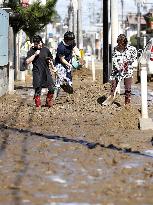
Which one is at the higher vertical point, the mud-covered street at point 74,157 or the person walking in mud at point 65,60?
the person walking in mud at point 65,60

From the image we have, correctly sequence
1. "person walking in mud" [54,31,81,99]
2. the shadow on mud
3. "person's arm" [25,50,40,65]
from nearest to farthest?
the shadow on mud → "person's arm" [25,50,40,65] → "person walking in mud" [54,31,81,99]

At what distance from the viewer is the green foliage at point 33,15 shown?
24.5m

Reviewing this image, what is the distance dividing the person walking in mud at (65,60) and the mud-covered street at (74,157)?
6.25 feet

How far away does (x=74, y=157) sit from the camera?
7.31m

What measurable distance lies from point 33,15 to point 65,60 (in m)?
12.1

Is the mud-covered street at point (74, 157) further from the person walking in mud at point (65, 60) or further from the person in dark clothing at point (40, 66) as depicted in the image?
the person walking in mud at point (65, 60)

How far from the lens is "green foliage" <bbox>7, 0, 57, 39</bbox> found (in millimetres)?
24516

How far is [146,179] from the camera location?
20.1ft

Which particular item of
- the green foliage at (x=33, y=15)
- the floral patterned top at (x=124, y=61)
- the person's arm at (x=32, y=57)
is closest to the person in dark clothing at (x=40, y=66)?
the person's arm at (x=32, y=57)

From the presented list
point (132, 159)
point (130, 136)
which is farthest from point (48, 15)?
point (132, 159)

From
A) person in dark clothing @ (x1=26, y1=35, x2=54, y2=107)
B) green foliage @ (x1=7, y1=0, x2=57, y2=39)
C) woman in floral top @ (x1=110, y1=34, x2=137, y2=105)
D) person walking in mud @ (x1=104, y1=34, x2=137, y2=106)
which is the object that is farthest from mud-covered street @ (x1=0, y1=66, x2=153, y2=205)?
green foliage @ (x1=7, y1=0, x2=57, y2=39)

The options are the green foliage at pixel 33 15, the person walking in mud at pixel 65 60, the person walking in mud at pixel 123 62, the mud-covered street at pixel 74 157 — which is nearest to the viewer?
the mud-covered street at pixel 74 157

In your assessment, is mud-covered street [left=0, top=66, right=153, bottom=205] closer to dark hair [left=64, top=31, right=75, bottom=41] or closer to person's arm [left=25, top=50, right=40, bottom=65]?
person's arm [left=25, top=50, right=40, bottom=65]

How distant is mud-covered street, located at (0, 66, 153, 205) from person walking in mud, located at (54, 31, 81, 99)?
6.25ft
